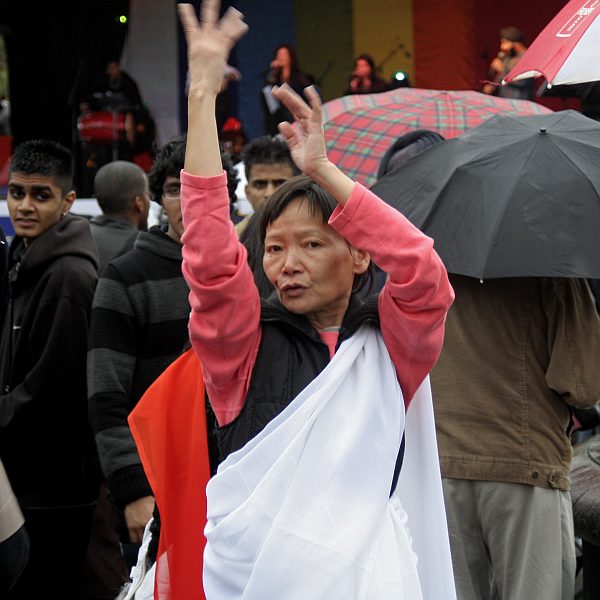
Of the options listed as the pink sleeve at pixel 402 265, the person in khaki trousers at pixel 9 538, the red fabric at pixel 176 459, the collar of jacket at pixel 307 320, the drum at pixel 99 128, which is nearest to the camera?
the pink sleeve at pixel 402 265

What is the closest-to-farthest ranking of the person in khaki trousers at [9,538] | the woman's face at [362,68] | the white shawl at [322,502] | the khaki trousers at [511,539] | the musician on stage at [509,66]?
the white shawl at [322,502]
the person in khaki trousers at [9,538]
the khaki trousers at [511,539]
the musician on stage at [509,66]
the woman's face at [362,68]

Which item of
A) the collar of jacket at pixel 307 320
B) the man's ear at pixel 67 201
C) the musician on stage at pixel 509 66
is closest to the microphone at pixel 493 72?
the musician on stage at pixel 509 66

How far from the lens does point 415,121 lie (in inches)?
260

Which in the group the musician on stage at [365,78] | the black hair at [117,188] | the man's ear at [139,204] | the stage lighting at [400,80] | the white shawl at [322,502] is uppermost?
the white shawl at [322,502]

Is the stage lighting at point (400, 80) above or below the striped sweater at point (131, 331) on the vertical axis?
below

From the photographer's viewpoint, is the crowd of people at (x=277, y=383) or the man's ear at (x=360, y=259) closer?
the crowd of people at (x=277, y=383)

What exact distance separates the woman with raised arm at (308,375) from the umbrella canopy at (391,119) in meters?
3.88

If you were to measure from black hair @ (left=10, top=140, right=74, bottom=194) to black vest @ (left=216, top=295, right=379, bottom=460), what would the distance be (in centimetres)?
267

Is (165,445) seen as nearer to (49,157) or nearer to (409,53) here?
(49,157)

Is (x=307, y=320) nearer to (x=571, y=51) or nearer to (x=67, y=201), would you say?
(x=571, y=51)

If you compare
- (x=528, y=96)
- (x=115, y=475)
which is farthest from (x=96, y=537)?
(x=528, y=96)

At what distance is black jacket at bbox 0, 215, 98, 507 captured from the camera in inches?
179

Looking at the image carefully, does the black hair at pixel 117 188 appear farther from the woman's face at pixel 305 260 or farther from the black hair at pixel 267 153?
the woman's face at pixel 305 260

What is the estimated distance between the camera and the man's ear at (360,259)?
2.65 meters
